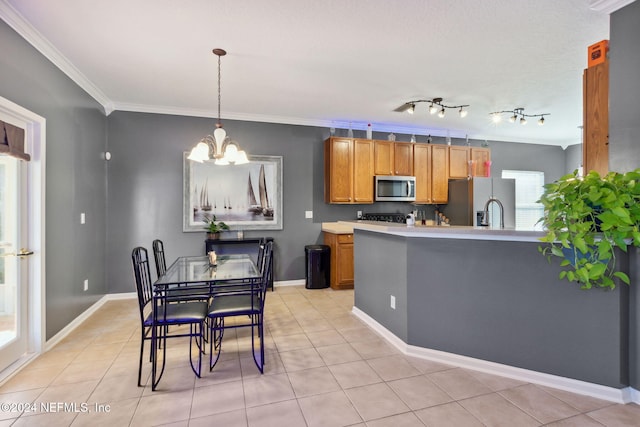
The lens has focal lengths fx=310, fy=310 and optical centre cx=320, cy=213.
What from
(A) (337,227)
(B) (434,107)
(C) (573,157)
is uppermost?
(B) (434,107)

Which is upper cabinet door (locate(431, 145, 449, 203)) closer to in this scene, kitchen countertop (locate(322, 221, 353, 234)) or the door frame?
kitchen countertop (locate(322, 221, 353, 234))

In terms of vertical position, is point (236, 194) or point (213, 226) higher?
point (236, 194)

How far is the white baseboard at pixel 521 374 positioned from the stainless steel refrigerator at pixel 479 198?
302 cm

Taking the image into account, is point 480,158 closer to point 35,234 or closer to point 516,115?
point 516,115

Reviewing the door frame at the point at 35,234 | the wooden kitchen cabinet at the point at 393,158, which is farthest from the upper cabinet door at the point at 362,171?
the door frame at the point at 35,234

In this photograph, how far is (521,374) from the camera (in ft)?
7.41

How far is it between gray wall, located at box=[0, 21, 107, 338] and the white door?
8.4 inches

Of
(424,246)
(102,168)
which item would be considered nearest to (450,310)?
(424,246)

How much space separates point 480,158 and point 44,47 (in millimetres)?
6070

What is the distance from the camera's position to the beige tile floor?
1.84m

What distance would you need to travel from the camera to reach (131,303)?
4117 millimetres

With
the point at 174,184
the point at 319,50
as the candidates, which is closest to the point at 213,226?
the point at 174,184

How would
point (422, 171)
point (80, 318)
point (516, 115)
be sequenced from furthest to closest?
1. point (422, 171)
2. point (516, 115)
3. point (80, 318)

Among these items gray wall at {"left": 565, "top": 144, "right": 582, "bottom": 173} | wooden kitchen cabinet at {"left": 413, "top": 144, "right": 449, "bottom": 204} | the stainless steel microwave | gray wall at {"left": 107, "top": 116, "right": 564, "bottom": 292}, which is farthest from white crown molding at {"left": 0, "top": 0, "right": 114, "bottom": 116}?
gray wall at {"left": 565, "top": 144, "right": 582, "bottom": 173}
